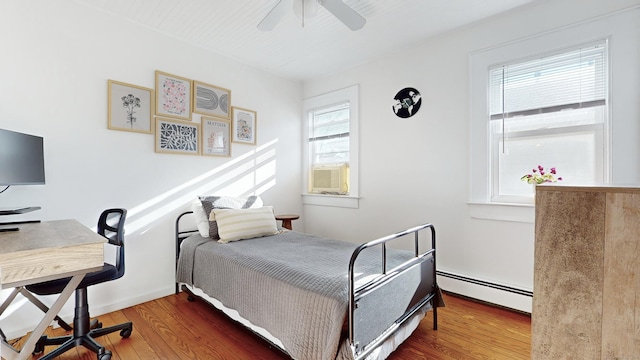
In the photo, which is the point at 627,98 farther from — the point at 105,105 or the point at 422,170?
the point at 105,105

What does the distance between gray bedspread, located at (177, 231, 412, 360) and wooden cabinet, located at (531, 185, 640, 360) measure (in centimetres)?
89

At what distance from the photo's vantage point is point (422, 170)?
9.71ft

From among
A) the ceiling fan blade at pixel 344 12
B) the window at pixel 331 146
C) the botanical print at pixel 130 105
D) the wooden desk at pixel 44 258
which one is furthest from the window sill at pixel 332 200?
the wooden desk at pixel 44 258

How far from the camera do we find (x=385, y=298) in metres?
1.68

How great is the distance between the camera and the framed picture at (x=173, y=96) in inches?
108

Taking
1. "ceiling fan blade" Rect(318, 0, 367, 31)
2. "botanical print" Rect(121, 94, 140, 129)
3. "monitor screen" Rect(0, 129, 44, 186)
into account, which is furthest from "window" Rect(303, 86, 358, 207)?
"monitor screen" Rect(0, 129, 44, 186)

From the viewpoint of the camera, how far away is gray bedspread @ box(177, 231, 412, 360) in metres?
1.48

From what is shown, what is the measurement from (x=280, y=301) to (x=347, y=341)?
46cm

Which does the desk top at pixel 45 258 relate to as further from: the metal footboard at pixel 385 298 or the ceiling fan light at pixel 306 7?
the ceiling fan light at pixel 306 7

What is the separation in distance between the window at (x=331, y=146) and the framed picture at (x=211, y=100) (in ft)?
3.98

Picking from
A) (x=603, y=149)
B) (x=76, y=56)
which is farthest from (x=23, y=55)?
(x=603, y=149)

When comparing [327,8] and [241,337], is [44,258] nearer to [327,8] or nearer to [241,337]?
[241,337]

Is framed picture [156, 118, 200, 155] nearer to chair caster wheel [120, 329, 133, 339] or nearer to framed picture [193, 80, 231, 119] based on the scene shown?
framed picture [193, 80, 231, 119]


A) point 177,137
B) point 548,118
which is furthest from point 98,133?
point 548,118
